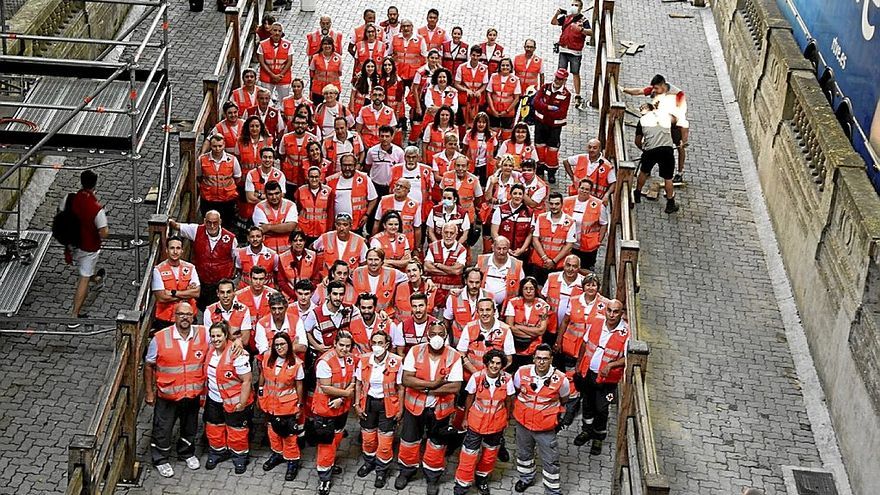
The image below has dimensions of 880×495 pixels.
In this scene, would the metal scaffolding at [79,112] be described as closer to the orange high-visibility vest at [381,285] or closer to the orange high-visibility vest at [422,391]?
the orange high-visibility vest at [381,285]

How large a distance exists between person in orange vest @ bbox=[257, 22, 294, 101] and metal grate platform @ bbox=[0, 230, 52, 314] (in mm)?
4745

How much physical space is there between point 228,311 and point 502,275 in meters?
2.93

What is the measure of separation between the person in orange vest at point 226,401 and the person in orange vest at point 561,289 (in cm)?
324

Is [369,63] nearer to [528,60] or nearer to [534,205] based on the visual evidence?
[528,60]

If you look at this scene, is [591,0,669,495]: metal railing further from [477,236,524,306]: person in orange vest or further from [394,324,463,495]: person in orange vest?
[394,324,463,495]: person in orange vest

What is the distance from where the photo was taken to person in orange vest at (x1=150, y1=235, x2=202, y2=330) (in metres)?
15.0

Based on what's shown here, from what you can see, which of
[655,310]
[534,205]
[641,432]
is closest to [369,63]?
[534,205]

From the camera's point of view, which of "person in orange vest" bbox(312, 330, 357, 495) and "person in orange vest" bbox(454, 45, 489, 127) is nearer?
"person in orange vest" bbox(312, 330, 357, 495)

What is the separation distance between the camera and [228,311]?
14766 millimetres

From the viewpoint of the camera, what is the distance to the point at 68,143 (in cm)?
1479

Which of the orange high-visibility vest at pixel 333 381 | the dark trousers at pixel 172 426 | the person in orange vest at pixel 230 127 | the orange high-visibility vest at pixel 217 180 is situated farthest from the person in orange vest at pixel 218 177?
the orange high-visibility vest at pixel 333 381

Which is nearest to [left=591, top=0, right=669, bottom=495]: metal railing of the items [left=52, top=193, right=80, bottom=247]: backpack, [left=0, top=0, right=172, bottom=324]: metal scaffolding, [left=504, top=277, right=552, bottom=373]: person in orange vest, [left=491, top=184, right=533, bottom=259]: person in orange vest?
[left=504, top=277, right=552, bottom=373]: person in orange vest

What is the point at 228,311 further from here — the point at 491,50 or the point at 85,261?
the point at 491,50

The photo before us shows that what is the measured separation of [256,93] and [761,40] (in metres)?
7.62
